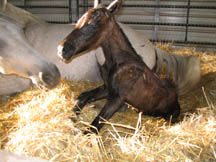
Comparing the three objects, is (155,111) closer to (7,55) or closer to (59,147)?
(59,147)

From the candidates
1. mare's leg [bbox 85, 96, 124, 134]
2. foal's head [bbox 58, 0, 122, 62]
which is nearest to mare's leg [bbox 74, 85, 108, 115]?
mare's leg [bbox 85, 96, 124, 134]

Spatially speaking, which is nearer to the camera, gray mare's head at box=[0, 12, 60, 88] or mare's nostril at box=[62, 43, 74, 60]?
mare's nostril at box=[62, 43, 74, 60]

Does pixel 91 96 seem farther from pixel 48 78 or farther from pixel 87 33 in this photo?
pixel 87 33

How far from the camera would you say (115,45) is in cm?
181

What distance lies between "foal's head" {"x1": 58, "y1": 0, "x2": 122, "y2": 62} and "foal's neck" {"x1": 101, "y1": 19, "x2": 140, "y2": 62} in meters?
0.09

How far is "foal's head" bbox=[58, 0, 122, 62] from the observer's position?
1.45 meters

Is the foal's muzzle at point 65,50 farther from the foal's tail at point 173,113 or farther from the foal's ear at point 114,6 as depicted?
the foal's tail at point 173,113

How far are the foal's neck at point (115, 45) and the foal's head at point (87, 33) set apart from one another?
0.29ft

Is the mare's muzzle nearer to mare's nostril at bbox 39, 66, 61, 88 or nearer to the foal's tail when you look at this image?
mare's nostril at bbox 39, 66, 61, 88

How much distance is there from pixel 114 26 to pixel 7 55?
0.94m

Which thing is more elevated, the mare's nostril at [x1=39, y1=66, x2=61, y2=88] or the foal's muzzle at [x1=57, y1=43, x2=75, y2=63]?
the foal's muzzle at [x1=57, y1=43, x2=75, y2=63]

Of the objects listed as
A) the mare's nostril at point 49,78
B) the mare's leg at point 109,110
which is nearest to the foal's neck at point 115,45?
the mare's leg at point 109,110

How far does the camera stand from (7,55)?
1786 millimetres

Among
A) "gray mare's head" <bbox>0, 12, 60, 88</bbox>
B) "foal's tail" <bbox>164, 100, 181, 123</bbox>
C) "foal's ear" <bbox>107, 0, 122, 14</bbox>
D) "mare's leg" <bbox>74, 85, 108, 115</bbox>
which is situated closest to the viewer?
"foal's ear" <bbox>107, 0, 122, 14</bbox>
